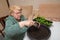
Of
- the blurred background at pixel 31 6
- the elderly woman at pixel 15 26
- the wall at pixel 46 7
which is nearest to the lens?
the elderly woman at pixel 15 26

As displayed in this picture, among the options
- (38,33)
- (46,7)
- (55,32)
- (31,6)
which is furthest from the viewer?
(31,6)

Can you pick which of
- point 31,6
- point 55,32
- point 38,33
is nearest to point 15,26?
point 38,33

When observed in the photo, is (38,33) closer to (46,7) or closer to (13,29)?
(13,29)

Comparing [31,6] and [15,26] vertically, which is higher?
[15,26]

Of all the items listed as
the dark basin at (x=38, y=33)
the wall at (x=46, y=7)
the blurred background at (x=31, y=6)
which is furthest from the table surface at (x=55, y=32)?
the blurred background at (x=31, y=6)

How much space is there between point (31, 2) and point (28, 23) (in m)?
1.28

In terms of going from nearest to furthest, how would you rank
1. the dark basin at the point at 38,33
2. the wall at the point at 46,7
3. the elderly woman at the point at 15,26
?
the dark basin at the point at 38,33, the elderly woman at the point at 15,26, the wall at the point at 46,7

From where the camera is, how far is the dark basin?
45.4 inches

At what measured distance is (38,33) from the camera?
3.94 ft

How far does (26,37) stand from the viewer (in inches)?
48.9

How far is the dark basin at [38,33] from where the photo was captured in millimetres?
1153

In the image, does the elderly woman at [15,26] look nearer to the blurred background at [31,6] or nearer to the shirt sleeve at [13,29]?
the shirt sleeve at [13,29]

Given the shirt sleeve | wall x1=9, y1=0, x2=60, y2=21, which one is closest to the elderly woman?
the shirt sleeve

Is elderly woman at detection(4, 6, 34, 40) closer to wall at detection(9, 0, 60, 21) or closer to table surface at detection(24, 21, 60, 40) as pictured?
table surface at detection(24, 21, 60, 40)
